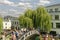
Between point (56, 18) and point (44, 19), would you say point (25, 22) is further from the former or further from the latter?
point (56, 18)

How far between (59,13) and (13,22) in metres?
52.6

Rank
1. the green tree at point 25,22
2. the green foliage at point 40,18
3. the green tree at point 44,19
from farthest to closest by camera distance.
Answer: the green tree at point 25,22
the green foliage at point 40,18
the green tree at point 44,19

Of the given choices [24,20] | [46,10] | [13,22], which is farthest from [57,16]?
[13,22]

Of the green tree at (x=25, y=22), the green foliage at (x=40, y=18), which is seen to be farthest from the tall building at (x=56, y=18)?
the green tree at (x=25, y=22)

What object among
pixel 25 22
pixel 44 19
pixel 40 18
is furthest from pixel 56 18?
pixel 25 22

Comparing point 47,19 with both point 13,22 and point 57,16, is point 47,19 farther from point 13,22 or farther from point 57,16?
point 13,22

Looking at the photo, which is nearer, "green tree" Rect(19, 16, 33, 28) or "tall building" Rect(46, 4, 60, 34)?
"tall building" Rect(46, 4, 60, 34)

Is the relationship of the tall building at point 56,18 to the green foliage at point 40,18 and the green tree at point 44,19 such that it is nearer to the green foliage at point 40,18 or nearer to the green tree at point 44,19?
the green foliage at point 40,18

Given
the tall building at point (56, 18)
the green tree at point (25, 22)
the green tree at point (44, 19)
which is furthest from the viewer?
the green tree at point (25, 22)

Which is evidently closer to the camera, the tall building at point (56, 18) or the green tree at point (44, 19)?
the green tree at point (44, 19)

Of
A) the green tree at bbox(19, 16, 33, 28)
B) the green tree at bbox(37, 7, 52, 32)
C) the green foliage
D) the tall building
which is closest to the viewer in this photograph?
the green tree at bbox(37, 7, 52, 32)

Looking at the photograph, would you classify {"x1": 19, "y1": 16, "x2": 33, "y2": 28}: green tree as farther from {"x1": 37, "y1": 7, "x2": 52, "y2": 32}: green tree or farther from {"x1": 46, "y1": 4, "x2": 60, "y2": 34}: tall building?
{"x1": 46, "y1": 4, "x2": 60, "y2": 34}: tall building

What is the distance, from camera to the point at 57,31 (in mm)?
58875

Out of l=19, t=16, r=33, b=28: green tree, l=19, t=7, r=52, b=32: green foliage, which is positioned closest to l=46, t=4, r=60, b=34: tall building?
l=19, t=7, r=52, b=32: green foliage
